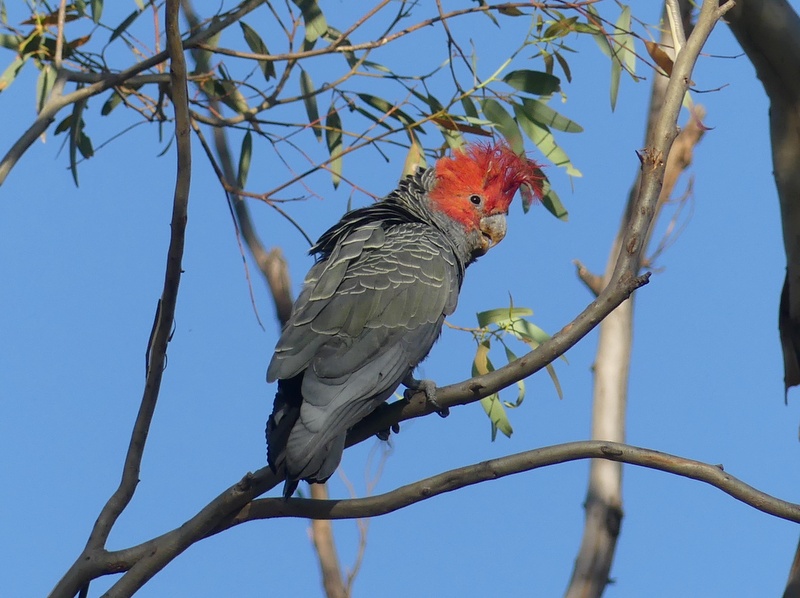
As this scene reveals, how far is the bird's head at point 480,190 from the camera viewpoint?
2.91m

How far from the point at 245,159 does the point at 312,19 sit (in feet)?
1.98

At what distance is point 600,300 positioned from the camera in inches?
76.4

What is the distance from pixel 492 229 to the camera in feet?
9.52

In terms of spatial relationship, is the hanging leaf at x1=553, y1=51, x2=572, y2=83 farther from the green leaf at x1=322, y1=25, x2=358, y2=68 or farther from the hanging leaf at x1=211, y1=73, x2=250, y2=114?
the hanging leaf at x1=211, y1=73, x2=250, y2=114

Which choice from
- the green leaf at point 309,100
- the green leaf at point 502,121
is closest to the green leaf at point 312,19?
the green leaf at point 309,100

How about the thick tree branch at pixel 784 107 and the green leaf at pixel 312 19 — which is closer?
the thick tree branch at pixel 784 107

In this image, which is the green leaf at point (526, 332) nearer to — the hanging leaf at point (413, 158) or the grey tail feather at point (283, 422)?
the hanging leaf at point (413, 158)

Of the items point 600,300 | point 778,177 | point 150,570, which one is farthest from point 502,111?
point 150,570

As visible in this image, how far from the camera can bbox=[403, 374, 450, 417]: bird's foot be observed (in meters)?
2.12

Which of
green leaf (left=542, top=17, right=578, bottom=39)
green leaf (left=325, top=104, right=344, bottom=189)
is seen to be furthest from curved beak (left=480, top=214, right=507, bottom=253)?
green leaf (left=325, top=104, right=344, bottom=189)

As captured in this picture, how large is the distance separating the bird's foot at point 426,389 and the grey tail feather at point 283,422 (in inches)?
10.5

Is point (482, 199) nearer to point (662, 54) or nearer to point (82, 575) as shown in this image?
point (662, 54)

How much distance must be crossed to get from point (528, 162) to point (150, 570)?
1724 millimetres

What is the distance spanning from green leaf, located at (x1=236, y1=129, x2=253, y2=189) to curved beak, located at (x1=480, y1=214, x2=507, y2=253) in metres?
1.07
